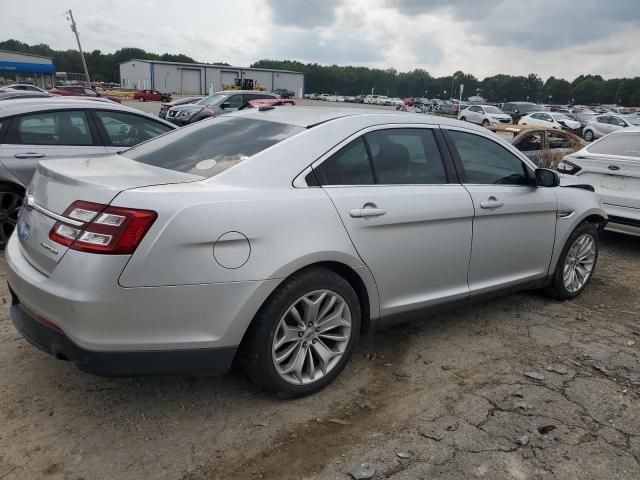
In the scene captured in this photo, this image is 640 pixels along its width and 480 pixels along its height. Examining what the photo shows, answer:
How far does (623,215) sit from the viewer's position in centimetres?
619

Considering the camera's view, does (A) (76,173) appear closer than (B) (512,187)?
Yes

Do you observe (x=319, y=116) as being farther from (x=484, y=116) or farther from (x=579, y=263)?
(x=484, y=116)

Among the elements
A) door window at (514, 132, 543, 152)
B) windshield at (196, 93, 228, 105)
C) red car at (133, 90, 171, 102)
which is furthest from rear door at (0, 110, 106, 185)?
red car at (133, 90, 171, 102)

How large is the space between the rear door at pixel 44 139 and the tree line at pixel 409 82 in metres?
116

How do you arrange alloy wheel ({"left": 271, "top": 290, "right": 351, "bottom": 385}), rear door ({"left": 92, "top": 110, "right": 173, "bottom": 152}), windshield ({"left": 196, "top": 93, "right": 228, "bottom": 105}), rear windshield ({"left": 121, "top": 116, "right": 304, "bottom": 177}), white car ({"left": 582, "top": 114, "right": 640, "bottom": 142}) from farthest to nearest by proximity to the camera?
white car ({"left": 582, "top": 114, "right": 640, "bottom": 142}), windshield ({"left": 196, "top": 93, "right": 228, "bottom": 105}), rear door ({"left": 92, "top": 110, "right": 173, "bottom": 152}), rear windshield ({"left": 121, "top": 116, "right": 304, "bottom": 177}), alloy wheel ({"left": 271, "top": 290, "right": 351, "bottom": 385})

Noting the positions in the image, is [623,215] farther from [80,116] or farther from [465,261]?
[80,116]

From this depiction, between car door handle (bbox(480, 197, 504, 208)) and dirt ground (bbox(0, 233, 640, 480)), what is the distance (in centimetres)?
99

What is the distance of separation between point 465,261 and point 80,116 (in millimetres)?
4404

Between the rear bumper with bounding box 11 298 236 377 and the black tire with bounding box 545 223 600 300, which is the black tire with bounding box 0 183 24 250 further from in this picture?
the black tire with bounding box 545 223 600 300

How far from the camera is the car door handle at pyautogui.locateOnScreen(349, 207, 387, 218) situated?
303cm

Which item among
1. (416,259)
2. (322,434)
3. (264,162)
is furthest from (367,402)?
(264,162)

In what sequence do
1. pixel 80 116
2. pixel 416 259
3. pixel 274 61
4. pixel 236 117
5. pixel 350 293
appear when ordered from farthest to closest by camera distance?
pixel 274 61 → pixel 80 116 → pixel 236 117 → pixel 416 259 → pixel 350 293

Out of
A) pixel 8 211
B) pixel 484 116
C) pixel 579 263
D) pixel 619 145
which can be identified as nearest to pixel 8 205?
pixel 8 211

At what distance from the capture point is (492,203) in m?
3.79
